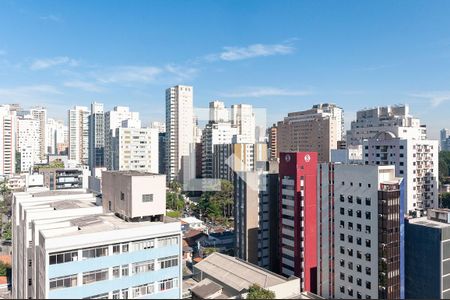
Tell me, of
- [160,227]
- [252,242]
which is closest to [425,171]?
[252,242]

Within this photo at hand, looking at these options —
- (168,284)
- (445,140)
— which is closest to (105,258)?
(168,284)

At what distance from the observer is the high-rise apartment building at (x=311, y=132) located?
5069cm

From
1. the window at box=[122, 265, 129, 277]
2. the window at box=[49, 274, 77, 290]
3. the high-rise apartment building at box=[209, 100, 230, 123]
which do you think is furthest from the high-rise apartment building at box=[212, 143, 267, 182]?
the window at box=[49, 274, 77, 290]

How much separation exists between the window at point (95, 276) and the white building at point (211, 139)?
39.4 metres

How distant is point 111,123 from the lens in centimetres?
5594

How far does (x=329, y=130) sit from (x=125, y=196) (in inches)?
1730

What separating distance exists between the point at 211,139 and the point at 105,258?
39909 mm

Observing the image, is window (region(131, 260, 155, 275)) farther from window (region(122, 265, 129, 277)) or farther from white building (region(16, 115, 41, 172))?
white building (region(16, 115, 41, 172))

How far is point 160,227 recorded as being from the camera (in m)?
9.52

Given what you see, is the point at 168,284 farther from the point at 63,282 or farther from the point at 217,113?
the point at 217,113

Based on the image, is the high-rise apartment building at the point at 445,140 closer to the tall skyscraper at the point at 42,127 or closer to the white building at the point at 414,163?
the white building at the point at 414,163

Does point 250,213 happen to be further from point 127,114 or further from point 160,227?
point 127,114

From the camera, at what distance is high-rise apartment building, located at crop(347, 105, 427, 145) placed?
130 ft

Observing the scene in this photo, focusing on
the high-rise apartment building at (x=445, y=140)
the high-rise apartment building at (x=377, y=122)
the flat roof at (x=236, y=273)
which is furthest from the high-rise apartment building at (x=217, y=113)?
the high-rise apartment building at (x=445, y=140)
